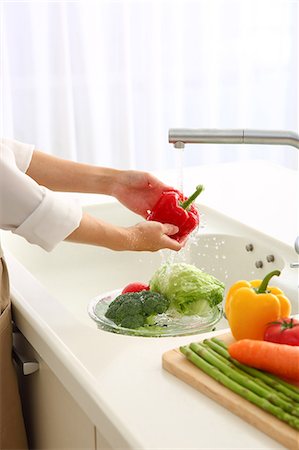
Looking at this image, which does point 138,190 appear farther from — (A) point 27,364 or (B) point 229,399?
(B) point 229,399

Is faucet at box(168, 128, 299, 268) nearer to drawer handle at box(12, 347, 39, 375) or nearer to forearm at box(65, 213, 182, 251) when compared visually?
forearm at box(65, 213, 182, 251)

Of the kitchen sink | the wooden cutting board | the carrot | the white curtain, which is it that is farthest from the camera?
the white curtain

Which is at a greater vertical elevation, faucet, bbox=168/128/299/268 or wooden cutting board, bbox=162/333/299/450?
faucet, bbox=168/128/299/268

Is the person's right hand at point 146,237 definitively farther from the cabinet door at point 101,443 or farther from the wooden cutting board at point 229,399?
the cabinet door at point 101,443

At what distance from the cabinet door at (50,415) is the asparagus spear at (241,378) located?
0.20 metres

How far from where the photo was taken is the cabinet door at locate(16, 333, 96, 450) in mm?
1310

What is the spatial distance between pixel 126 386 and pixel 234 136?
0.45 m

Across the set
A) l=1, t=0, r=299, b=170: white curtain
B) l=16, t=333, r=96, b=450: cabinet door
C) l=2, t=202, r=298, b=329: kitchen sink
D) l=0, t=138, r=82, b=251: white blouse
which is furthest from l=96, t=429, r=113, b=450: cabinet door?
l=1, t=0, r=299, b=170: white curtain

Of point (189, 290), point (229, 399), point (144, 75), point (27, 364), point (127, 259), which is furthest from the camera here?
point (144, 75)

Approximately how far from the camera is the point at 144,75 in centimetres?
341

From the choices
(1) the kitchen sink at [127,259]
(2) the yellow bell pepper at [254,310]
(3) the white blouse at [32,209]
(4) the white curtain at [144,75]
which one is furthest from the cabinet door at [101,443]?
(4) the white curtain at [144,75]

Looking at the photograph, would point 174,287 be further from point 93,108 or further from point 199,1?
point 199,1

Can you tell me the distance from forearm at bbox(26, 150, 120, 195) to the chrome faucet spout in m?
0.41

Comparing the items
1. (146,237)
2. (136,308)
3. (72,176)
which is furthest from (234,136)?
(72,176)
